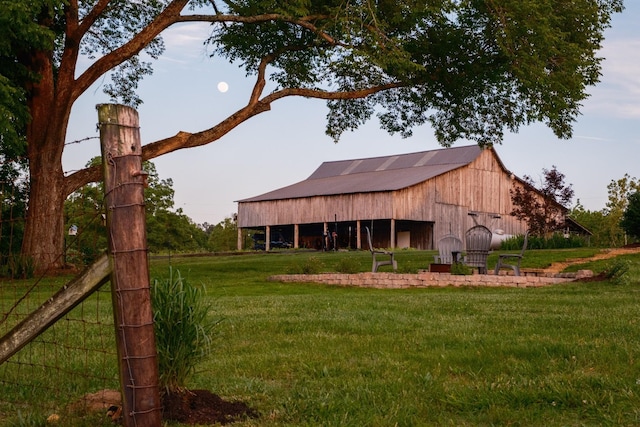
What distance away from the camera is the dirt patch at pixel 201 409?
4.77 m

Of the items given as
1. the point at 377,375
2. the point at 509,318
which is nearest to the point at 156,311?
the point at 377,375

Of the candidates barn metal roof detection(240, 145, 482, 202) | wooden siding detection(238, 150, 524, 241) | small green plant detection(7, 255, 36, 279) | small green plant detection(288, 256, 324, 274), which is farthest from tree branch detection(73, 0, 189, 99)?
wooden siding detection(238, 150, 524, 241)

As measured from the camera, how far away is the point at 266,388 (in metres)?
5.51

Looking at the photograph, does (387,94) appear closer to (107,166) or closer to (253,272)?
(253,272)

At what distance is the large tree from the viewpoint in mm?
21141

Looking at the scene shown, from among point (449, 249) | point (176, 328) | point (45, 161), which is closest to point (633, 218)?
point (449, 249)

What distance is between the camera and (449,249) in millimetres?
20844

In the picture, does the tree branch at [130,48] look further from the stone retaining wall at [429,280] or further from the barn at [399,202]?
the barn at [399,202]

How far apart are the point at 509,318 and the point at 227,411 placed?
204 inches

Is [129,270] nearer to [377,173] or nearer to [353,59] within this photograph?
[353,59]

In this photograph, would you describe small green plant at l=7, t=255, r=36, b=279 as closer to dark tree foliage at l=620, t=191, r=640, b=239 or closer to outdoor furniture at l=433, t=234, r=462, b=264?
outdoor furniture at l=433, t=234, r=462, b=264

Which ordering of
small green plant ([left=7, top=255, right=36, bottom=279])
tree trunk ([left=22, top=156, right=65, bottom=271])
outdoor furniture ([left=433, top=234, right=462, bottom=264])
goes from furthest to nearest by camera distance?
tree trunk ([left=22, top=156, right=65, bottom=271]), outdoor furniture ([left=433, top=234, right=462, bottom=264]), small green plant ([left=7, top=255, right=36, bottom=279])

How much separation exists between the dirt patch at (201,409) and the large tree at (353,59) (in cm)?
1503

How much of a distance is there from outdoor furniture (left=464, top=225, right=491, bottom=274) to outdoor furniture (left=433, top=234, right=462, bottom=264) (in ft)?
3.17
